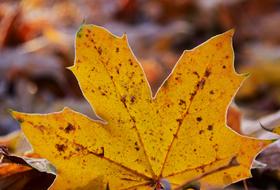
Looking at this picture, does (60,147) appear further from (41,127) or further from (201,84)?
(201,84)

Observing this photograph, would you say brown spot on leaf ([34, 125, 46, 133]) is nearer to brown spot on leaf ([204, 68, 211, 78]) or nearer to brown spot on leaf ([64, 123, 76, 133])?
brown spot on leaf ([64, 123, 76, 133])

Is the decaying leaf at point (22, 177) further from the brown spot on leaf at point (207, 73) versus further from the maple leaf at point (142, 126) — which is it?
the brown spot on leaf at point (207, 73)

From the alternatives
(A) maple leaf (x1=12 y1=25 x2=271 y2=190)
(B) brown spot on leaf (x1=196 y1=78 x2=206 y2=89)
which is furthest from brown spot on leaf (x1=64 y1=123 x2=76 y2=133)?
(B) brown spot on leaf (x1=196 y1=78 x2=206 y2=89)

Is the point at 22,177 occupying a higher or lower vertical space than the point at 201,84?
lower

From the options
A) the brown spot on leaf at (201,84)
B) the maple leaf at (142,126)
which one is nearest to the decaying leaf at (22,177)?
the maple leaf at (142,126)

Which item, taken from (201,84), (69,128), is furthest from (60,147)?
(201,84)

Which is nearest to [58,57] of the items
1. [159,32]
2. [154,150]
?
[159,32]

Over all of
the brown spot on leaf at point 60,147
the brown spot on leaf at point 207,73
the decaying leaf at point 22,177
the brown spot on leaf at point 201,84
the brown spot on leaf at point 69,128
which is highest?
the brown spot on leaf at point 207,73

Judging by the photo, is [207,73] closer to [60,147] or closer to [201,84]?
[201,84]
